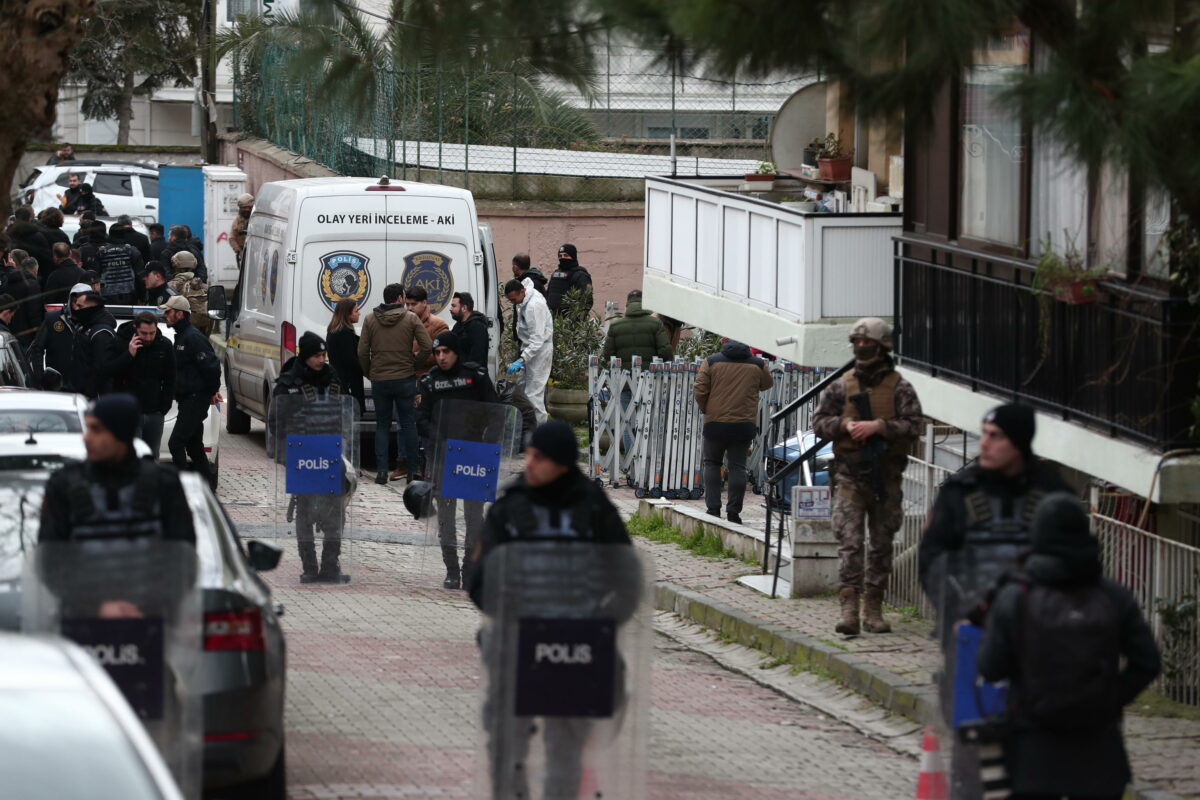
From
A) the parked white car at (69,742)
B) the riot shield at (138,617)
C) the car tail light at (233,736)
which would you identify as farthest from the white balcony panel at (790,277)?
the parked white car at (69,742)

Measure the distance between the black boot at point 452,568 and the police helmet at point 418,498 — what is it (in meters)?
0.40

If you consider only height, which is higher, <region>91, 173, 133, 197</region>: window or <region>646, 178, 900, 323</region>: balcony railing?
<region>91, 173, 133, 197</region>: window

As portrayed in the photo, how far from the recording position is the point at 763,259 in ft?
60.4

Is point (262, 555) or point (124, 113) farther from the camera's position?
point (124, 113)

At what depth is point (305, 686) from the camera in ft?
35.1

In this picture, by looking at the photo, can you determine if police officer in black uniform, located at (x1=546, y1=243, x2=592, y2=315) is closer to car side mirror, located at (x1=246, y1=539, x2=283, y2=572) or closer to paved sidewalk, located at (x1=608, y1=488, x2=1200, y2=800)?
paved sidewalk, located at (x1=608, y1=488, x2=1200, y2=800)

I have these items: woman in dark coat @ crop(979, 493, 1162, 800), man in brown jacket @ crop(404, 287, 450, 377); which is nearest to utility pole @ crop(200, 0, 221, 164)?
man in brown jacket @ crop(404, 287, 450, 377)

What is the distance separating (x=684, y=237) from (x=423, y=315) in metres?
3.73

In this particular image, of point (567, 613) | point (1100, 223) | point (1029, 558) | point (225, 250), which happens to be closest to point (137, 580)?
point (567, 613)

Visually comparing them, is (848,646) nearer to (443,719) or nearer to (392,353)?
(443,719)

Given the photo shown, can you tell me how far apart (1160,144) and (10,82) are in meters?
6.40

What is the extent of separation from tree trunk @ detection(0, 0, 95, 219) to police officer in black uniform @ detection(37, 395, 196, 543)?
347cm

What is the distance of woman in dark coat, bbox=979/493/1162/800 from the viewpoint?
5.96 metres

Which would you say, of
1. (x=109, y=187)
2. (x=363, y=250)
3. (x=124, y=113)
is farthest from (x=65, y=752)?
(x=124, y=113)
